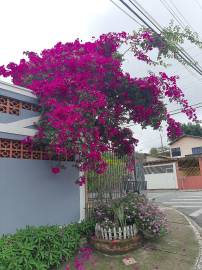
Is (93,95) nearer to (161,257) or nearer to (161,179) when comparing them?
(161,257)

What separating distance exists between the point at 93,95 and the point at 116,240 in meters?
3.02

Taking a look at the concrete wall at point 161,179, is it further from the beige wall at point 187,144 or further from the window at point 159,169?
the beige wall at point 187,144

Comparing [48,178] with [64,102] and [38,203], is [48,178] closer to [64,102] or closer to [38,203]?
[38,203]

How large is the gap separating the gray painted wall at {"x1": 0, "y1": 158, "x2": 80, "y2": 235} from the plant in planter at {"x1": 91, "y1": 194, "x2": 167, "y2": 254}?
2.64 ft

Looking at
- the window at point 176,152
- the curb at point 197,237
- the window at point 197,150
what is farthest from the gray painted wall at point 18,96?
the window at point 176,152

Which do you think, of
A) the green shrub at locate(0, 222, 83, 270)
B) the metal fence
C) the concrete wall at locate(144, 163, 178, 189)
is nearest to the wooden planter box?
the green shrub at locate(0, 222, 83, 270)

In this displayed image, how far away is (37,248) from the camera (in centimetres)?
441

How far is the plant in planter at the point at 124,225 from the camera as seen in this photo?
5305 mm

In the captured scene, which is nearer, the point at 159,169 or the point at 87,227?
the point at 87,227

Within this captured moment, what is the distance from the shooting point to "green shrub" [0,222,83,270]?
4.01m

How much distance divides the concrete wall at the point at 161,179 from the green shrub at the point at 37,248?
1907cm

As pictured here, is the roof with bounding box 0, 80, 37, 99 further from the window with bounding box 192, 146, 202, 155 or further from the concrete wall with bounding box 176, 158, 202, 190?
the window with bounding box 192, 146, 202, 155

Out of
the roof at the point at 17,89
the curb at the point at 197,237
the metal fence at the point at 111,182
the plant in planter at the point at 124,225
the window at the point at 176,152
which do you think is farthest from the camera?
the window at the point at 176,152

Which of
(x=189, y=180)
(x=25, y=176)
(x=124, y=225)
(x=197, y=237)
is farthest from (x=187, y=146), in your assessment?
(x=25, y=176)
